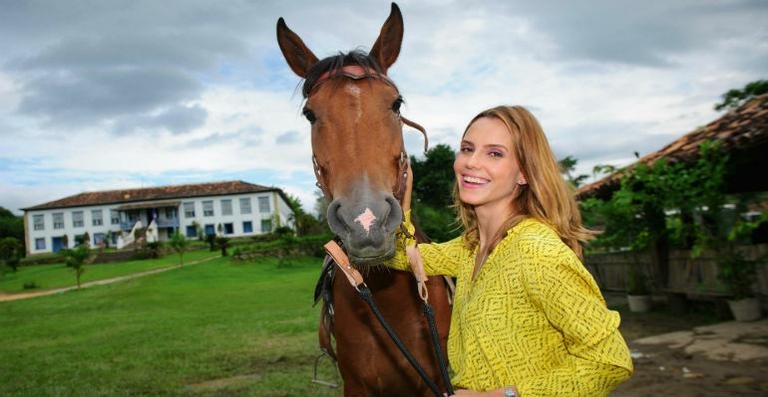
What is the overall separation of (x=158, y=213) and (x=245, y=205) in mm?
10570

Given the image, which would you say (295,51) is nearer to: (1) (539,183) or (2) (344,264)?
(2) (344,264)

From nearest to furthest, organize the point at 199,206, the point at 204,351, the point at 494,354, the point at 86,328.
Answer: the point at 494,354 → the point at 204,351 → the point at 86,328 → the point at 199,206

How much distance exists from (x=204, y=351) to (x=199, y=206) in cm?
5775

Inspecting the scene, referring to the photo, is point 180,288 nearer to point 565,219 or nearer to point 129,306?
point 129,306

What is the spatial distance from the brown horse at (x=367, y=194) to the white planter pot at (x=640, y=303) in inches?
361

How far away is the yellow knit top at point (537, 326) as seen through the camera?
137 cm

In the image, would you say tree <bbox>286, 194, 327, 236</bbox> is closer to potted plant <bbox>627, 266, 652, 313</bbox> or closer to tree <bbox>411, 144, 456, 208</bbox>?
tree <bbox>411, 144, 456, 208</bbox>

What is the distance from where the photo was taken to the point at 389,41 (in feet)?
9.95

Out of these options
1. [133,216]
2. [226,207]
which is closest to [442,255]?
[226,207]

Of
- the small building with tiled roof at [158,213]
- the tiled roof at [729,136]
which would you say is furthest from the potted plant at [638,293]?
the small building with tiled roof at [158,213]

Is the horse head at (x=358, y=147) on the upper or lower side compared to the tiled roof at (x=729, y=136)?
lower

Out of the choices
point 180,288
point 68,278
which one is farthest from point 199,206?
point 180,288

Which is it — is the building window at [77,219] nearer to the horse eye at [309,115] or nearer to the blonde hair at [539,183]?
the horse eye at [309,115]

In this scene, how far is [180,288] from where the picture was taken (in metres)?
24.5
